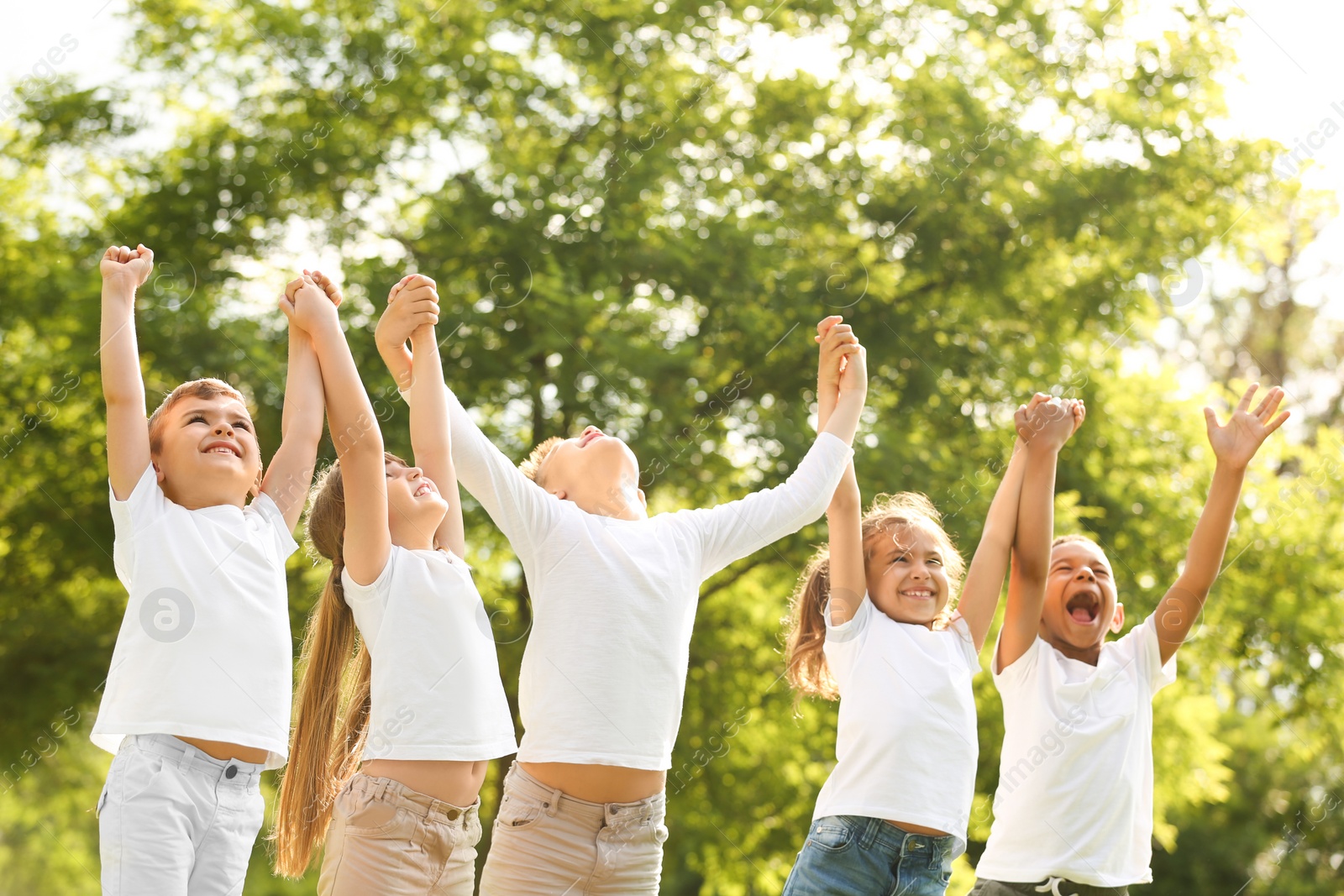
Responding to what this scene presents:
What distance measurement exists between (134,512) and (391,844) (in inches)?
36.9

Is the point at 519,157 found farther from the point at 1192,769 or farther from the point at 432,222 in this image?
the point at 1192,769

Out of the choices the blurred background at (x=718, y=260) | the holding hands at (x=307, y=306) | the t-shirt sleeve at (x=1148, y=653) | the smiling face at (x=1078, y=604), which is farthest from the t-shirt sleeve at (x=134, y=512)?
the blurred background at (x=718, y=260)

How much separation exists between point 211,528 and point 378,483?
0.38 m

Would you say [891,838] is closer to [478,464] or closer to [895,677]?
[895,677]

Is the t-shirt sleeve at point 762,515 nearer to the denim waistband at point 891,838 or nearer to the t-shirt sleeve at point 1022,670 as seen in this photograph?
the denim waistband at point 891,838

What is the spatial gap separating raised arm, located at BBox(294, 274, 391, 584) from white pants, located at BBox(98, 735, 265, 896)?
56 cm

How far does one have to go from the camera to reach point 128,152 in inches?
340

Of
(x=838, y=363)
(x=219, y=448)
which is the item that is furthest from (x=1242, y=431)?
(x=219, y=448)

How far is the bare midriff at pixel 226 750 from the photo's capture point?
97.2 inches

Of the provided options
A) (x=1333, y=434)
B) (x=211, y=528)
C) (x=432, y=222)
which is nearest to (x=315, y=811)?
(x=211, y=528)

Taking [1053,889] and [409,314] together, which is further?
[1053,889]

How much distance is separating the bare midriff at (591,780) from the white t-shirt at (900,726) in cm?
67

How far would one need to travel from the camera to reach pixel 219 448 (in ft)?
9.11

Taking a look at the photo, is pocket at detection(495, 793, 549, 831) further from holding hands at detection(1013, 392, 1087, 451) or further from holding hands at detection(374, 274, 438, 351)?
holding hands at detection(1013, 392, 1087, 451)
